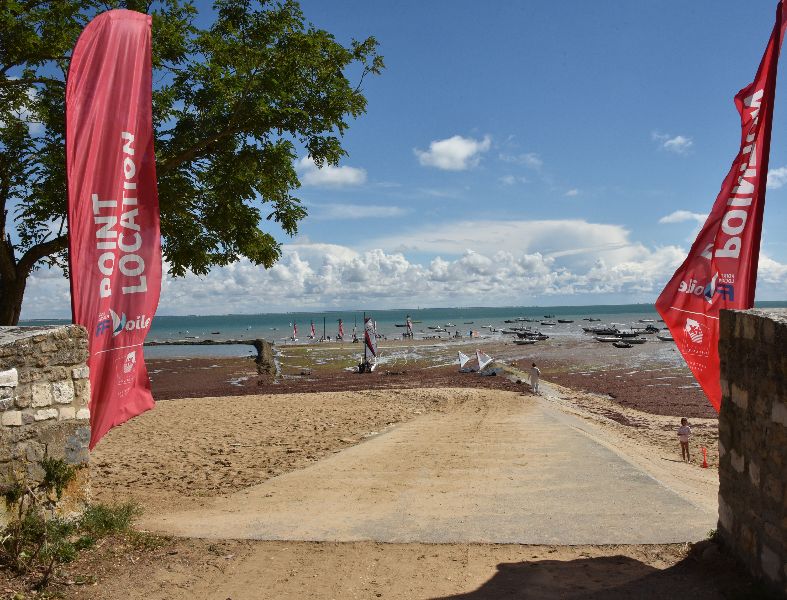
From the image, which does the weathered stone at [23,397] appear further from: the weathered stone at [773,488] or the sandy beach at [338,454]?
the weathered stone at [773,488]

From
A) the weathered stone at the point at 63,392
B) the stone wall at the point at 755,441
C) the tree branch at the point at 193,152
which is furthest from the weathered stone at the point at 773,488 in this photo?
the tree branch at the point at 193,152

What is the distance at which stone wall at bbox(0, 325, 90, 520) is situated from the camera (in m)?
5.83

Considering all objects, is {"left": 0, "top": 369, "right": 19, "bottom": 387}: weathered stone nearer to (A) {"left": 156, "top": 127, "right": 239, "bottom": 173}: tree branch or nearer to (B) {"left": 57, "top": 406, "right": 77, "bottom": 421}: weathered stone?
(B) {"left": 57, "top": 406, "right": 77, "bottom": 421}: weathered stone

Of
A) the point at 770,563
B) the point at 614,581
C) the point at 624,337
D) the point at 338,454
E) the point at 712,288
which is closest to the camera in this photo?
the point at 770,563

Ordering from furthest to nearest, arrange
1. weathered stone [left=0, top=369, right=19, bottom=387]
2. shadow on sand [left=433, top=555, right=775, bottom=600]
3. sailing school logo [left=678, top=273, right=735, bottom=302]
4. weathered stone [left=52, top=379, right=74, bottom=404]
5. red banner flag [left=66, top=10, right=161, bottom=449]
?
sailing school logo [left=678, top=273, right=735, bottom=302]
red banner flag [left=66, top=10, right=161, bottom=449]
weathered stone [left=52, top=379, right=74, bottom=404]
weathered stone [left=0, top=369, right=19, bottom=387]
shadow on sand [left=433, top=555, right=775, bottom=600]

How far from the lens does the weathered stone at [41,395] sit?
6055 mm

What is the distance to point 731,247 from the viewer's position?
6.52 meters

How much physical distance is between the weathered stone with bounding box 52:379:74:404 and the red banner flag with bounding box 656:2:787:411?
6.97 meters

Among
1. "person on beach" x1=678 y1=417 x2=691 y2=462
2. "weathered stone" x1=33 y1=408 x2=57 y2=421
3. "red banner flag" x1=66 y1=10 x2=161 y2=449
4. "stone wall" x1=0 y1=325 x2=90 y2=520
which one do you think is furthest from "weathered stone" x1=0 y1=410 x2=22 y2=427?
"person on beach" x1=678 y1=417 x2=691 y2=462

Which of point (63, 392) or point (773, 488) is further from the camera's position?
point (63, 392)

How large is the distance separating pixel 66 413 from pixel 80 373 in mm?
456

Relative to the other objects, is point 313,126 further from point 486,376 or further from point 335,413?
point 486,376

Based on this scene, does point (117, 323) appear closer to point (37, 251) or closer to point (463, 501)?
point (37, 251)

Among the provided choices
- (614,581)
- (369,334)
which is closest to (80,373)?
(614,581)
